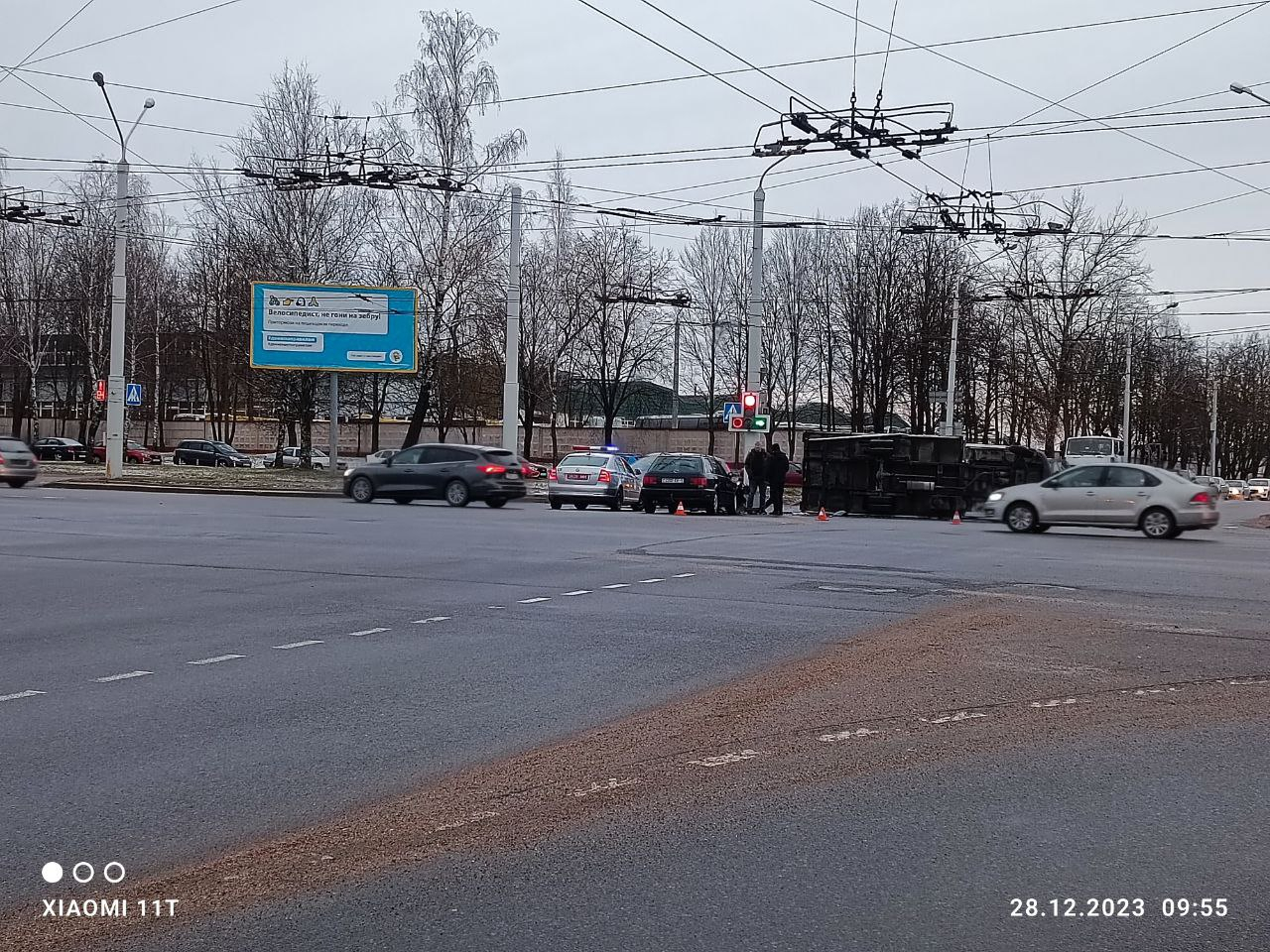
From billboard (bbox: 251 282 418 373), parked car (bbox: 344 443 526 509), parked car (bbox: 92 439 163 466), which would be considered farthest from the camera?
parked car (bbox: 92 439 163 466)

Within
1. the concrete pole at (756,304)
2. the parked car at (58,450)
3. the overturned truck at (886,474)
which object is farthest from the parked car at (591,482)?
the parked car at (58,450)

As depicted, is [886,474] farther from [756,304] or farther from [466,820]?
[466,820]

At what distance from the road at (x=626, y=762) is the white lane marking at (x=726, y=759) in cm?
4

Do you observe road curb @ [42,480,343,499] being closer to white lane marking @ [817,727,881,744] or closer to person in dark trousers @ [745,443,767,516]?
person in dark trousers @ [745,443,767,516]

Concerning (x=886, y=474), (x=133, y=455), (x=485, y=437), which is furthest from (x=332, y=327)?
(x=485, y=437)

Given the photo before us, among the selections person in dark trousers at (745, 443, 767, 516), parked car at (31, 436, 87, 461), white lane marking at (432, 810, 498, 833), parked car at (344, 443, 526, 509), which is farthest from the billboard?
white lane marking at (432, 810, 498, 833)

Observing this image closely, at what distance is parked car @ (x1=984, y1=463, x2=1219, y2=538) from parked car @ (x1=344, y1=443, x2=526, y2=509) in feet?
39.0

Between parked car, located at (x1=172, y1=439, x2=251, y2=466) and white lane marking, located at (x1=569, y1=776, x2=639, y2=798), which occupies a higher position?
parked car, located at (x1=172, y1=439, x2=251, y2=466)

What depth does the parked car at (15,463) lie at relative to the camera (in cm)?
3694

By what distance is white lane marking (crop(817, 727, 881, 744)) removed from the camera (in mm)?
6844

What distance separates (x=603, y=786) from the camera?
5.88 metres

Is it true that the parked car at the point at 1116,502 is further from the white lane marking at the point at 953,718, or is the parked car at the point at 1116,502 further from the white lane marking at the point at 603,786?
the white lane marking at the point at 603,786

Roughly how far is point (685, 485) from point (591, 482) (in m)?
2.37

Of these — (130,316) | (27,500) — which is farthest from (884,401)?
(27,500)
